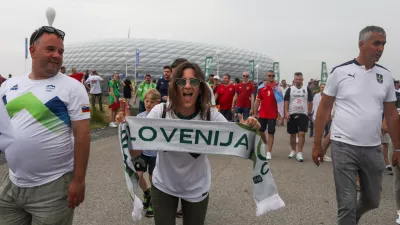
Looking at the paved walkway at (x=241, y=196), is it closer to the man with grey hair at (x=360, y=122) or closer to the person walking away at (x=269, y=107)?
the person walking away at (x=269, y=107)

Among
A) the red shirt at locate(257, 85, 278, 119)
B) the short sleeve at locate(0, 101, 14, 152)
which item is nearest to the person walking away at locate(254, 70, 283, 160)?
the red shirt at locate(257, 85, 278, 119)

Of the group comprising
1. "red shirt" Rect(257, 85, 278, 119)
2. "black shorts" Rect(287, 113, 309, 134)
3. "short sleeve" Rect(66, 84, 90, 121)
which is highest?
"short sleeve" Rect(66, 84, 90, 121)

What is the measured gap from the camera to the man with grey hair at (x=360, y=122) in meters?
3.37

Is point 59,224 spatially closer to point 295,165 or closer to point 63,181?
point 63,181

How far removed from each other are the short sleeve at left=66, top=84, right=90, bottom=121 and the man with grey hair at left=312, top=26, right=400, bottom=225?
233cm

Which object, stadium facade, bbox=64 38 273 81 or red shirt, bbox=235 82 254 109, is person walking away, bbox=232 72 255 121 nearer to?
red shirt, bbox=235 82 254 109

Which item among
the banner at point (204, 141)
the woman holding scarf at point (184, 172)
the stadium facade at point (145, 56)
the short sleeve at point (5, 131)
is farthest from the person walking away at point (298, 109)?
the stadium facade at point (145, 56)

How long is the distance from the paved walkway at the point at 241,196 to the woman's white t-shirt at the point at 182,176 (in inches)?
62.3

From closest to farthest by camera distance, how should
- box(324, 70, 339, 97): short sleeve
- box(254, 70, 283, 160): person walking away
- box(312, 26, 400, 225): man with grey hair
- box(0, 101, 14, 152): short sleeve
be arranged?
box(0, 101, 14, 152): short sleeve
box(312, 26, 400, 225): man with grey hair
box(324, 70, 339, 97): short sleeve
box(254, 70, 283, 160): person walking away

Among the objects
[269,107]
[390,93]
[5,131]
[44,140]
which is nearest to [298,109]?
[269,107]

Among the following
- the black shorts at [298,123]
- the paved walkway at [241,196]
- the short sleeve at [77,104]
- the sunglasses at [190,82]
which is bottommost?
the paved walkway at [241,196]

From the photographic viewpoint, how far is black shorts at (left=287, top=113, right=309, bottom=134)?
8.23m

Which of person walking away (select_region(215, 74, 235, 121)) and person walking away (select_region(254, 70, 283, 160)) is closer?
person walking away (select_region(254, 70, 283, 160))

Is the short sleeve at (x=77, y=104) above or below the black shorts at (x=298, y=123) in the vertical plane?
above
